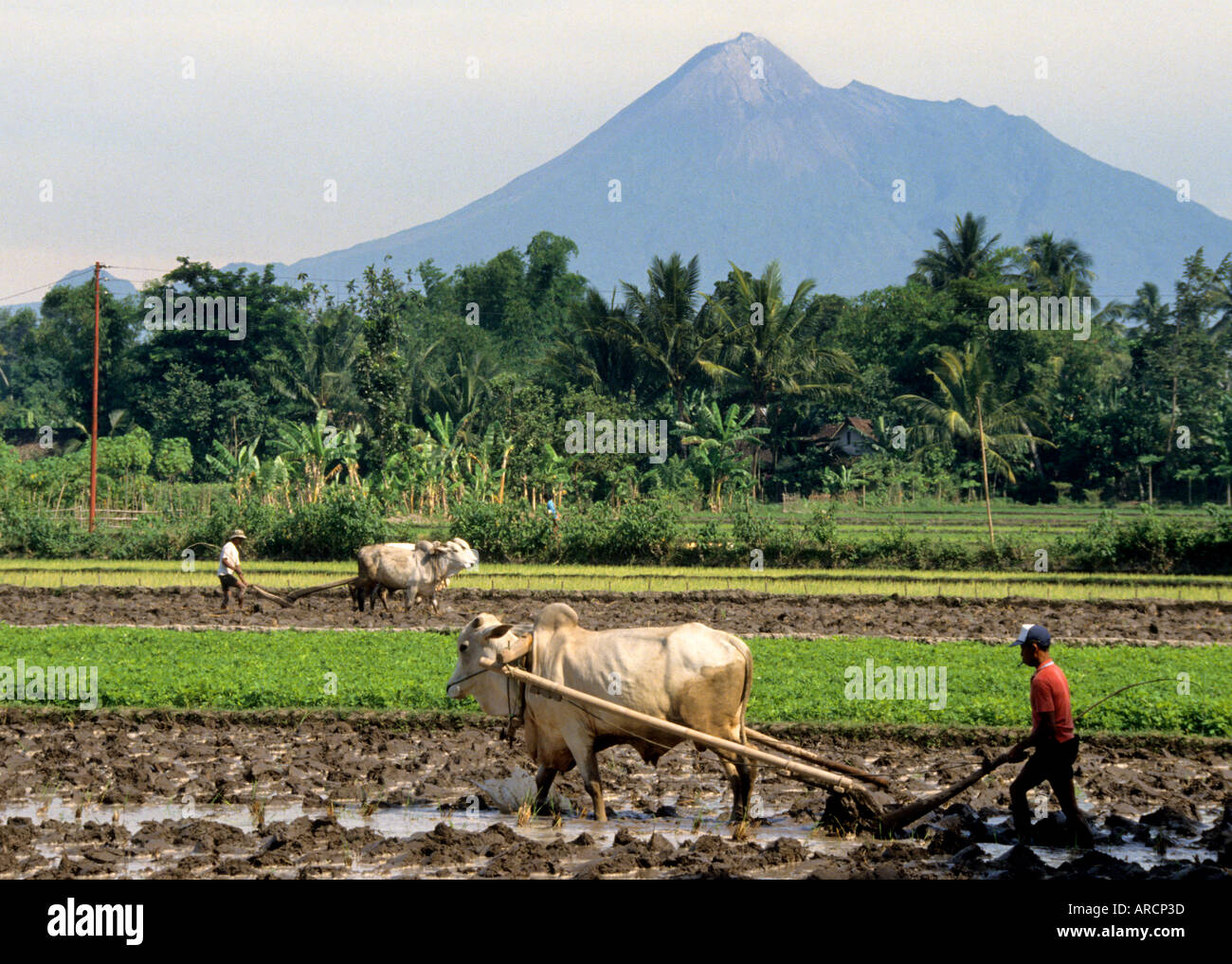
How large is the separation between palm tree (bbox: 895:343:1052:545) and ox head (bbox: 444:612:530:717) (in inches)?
1389

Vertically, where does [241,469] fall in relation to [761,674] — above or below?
above

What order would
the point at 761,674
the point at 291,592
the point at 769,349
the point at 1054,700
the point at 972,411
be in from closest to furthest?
the point at 1054,700 < the point at 761,674 < the point at 291,592 < the point at 972,411 < the point at 769,349

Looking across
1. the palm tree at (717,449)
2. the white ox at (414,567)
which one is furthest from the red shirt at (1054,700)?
the palm tree at (717,449)

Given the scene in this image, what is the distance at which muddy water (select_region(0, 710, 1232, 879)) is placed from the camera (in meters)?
7.70

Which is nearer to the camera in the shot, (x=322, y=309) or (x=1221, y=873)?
(x=1221, y=873)

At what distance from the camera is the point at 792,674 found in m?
14.3

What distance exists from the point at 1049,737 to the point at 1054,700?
28 centimetres

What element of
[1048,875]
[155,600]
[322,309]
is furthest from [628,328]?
[1048,875]

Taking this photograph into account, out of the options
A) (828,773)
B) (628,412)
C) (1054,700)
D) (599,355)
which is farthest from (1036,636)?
(599,355)

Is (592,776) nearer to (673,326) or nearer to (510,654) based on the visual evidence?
(510,654)

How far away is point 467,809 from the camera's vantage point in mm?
9438

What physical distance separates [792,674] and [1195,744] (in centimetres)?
444

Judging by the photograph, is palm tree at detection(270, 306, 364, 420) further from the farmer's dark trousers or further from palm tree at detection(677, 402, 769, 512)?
the farmer's dark trousers

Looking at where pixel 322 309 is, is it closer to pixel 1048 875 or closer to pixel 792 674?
pixel 792 674
